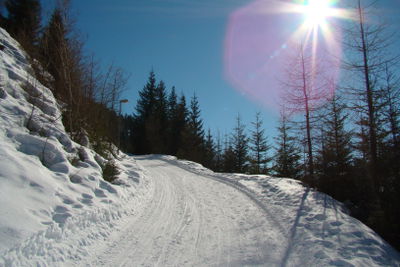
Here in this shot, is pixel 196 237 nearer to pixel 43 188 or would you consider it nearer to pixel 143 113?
pixel 43 188

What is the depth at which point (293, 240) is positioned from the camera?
15.6ft

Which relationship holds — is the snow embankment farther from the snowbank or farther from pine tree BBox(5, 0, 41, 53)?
pine tree BBox(5, 0, 41, 53)

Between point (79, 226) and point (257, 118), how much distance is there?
2483 centimetres

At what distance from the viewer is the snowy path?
390 cm

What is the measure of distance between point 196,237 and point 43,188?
341cm

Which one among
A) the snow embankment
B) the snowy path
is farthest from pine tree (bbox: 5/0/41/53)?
the snowy path

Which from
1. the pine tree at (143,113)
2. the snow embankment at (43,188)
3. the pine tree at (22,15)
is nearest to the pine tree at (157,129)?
the pine tree at (143,113)

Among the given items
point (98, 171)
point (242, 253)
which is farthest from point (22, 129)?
point (242, 253)

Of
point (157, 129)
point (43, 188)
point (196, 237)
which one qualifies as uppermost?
point (157, 129)

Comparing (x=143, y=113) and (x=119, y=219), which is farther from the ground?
(x=143, y=113)

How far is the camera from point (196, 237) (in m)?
4.81

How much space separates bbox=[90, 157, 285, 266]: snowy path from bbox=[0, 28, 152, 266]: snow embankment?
1.98 feet

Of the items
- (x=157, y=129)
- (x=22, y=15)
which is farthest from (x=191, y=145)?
(x=22, y=15)

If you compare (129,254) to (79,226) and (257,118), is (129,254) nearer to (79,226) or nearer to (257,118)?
(79,226)
